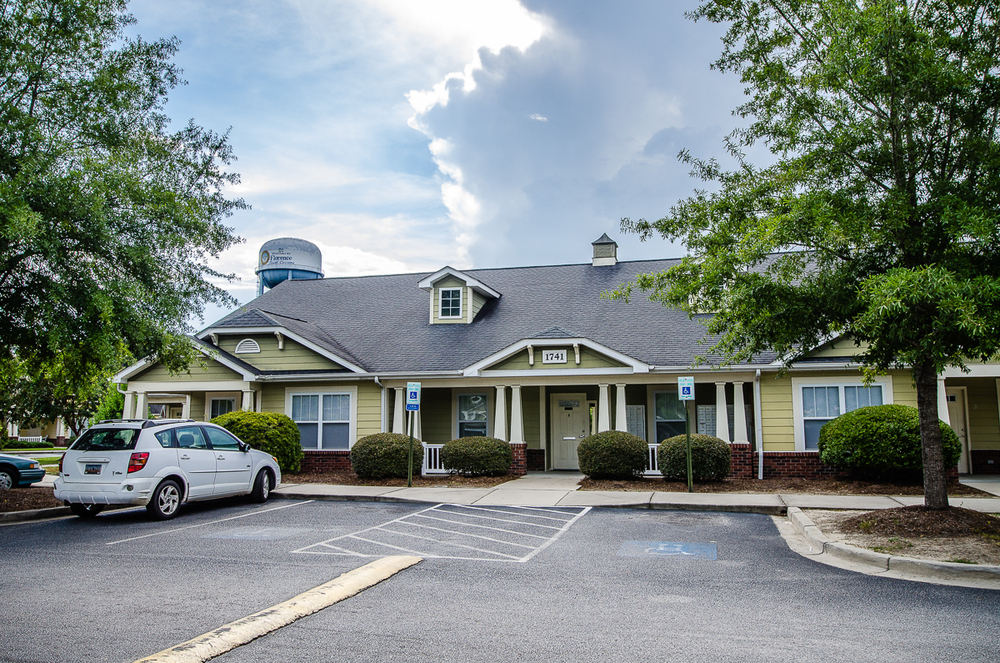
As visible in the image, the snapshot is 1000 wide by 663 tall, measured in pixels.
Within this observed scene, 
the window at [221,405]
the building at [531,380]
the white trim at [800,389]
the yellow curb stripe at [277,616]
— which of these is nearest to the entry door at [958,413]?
the building at [531,380]

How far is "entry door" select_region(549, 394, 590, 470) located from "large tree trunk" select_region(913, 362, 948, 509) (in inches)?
418

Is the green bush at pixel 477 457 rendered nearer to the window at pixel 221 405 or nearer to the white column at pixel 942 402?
the window at pixel 221 405

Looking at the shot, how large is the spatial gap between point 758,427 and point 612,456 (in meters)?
3.83

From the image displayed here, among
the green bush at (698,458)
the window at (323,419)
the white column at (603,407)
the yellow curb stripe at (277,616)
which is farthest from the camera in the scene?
the window at (323,419)

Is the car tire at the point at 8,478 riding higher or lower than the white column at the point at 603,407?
lower

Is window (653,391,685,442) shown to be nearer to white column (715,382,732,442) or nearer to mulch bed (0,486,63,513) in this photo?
white column (715,382,732,442)

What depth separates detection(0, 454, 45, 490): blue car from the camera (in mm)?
15914

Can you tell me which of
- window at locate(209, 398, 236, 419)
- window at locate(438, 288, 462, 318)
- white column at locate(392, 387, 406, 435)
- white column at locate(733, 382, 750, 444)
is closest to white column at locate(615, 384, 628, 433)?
white column at locate(733, 382, 750, 444)

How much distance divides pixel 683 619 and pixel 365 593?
2.88m

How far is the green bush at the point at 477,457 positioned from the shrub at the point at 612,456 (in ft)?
6.37

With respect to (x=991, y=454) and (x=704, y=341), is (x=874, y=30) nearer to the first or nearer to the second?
(x=704, y=341)

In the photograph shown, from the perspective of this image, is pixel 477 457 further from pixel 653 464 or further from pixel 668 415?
pixel 668 415

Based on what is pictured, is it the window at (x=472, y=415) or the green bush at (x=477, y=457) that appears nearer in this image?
the green bush at (x=477, y=457)

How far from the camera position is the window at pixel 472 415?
65.2 feet
